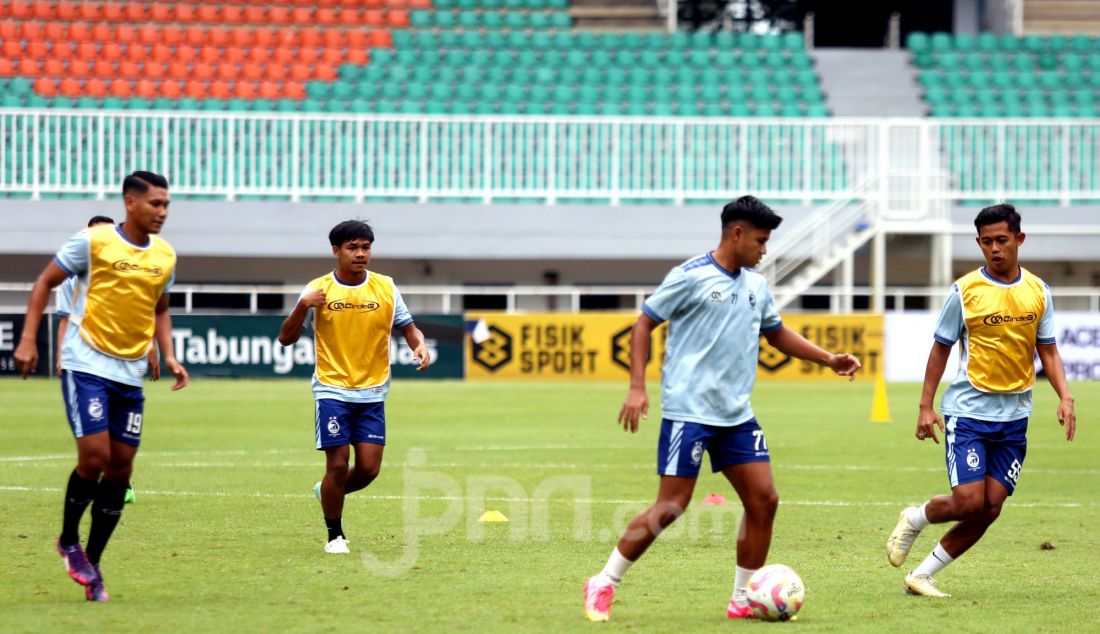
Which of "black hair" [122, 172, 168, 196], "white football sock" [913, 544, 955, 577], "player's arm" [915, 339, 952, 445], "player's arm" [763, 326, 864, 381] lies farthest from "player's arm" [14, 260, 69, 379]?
"white football sock" [913, 544, 955, 577]

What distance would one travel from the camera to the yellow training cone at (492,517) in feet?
35.0

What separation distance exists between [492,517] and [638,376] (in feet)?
13.3

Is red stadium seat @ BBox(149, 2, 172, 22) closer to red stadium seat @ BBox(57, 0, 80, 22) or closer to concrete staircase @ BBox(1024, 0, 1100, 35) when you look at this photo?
red stadium seat @ BBox(57, 0, 80, 22)

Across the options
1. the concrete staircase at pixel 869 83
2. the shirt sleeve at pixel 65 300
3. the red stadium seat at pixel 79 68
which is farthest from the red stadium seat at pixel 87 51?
the shirt sleeve at pixel 65 300

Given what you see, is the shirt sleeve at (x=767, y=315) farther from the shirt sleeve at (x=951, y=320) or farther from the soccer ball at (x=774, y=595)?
the soccer ball at (x=774, y=595)

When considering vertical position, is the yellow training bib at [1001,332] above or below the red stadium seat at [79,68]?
below

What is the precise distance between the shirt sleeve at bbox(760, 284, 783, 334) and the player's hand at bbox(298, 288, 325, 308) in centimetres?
274

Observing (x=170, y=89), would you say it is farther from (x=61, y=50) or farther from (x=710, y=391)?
(x=710, y=391)

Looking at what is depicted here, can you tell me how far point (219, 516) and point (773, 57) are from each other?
2754 centimetres

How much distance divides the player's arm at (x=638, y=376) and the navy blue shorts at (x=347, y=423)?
8.61 feet

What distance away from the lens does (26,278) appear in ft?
104

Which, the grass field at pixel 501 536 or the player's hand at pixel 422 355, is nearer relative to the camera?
the grass field at pixel 501 536

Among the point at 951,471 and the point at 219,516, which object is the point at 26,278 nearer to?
the point at 219,516

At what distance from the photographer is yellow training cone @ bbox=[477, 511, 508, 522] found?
10.7 meters
